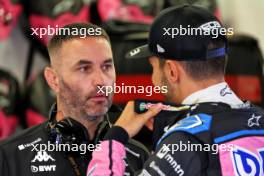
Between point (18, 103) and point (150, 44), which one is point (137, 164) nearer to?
point (150, 44)

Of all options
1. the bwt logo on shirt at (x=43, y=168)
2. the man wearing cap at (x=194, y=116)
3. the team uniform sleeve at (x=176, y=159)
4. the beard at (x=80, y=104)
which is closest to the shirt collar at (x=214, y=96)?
the man wearing cap at (x=194, y=116)

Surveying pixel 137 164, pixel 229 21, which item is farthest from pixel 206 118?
pixel 229 21

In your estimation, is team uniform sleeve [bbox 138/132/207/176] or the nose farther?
the nose

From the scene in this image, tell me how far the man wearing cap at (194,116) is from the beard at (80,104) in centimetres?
20

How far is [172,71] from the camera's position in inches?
62.4

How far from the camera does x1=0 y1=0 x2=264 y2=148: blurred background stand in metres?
2.87

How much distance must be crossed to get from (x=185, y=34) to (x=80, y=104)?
44 cm

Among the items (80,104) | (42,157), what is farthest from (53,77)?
(42,157)

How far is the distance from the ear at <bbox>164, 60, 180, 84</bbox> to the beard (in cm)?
32

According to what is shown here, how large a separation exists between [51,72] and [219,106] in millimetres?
596

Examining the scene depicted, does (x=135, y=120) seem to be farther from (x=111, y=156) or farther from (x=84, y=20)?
(x=84, y=20)

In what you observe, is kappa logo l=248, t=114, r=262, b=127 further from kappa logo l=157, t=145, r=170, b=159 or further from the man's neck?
the man's neck

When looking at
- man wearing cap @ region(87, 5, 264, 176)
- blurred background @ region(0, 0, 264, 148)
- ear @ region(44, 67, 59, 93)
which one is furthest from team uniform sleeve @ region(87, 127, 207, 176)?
blurred background @ region(0, 0, 264, 148)

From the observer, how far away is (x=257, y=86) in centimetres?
302
